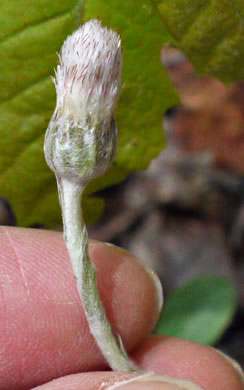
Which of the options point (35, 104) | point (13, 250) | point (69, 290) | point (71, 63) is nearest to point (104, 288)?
point (69, 290)

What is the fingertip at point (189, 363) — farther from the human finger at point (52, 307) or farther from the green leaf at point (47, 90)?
the green leaf at point (47, 90)

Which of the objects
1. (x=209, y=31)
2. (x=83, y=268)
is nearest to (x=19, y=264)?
(x=83, y=268)

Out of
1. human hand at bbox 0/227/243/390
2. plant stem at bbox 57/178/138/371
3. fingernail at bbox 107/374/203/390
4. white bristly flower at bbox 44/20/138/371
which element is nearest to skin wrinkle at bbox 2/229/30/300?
human hand at bbox 0/227/243/390

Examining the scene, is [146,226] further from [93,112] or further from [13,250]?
[93,112]

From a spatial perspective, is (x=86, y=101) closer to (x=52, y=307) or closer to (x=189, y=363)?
(x=52, y=307)

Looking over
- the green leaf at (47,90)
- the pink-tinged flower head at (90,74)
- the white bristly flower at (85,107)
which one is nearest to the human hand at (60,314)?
the green leaf at (47,90)

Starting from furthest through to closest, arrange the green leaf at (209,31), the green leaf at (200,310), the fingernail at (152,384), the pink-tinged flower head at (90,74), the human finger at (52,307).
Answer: the green leaf at (200,310) → the human finger at (52,307) → the fingernail at (152,384) → the green leaf at (209,31) → the pink-tinged flower head at (90,74)
